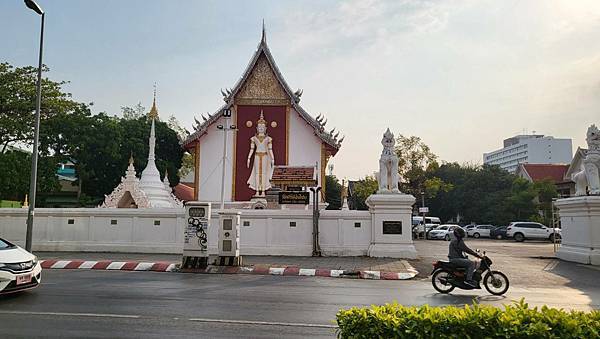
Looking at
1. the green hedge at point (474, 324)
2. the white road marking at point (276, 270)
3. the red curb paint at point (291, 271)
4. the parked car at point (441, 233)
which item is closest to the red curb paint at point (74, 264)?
the white road marking at point (276, 270)

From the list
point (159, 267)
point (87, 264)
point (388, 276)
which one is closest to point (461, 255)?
point (388, 276)

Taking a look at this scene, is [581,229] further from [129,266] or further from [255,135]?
[255,135]

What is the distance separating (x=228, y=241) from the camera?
47.5 ft

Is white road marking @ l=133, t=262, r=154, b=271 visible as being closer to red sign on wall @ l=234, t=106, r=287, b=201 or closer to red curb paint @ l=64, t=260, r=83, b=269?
red curb paint @ l=64, t=260, r=83, b=269

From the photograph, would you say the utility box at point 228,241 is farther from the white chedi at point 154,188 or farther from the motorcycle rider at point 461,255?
the white chedi at point 154,188

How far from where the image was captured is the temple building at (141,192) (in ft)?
77.4

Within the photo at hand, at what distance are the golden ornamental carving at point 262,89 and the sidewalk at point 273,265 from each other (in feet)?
42.0

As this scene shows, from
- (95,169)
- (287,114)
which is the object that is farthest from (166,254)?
(95,169)

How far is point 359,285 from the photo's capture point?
11.6 meters

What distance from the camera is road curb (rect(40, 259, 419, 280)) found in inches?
526

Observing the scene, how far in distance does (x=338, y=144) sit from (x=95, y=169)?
59.2 ft

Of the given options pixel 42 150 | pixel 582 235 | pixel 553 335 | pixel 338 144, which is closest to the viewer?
pixel 553 335

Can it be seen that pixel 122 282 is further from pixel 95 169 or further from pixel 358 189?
pixel 358 189

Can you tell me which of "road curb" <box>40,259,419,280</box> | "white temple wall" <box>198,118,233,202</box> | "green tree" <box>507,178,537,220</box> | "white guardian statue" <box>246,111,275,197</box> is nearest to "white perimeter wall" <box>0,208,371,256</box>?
"road curb" <box>40,259,419,280</box>
